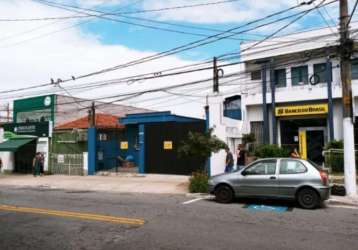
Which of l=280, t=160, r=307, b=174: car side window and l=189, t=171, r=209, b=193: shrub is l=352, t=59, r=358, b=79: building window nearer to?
l=189, t=171, r=209, b=193: shrub

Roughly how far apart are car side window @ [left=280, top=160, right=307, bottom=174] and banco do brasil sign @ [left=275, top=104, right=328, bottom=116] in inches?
534

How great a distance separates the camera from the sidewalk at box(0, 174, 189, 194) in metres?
18.7

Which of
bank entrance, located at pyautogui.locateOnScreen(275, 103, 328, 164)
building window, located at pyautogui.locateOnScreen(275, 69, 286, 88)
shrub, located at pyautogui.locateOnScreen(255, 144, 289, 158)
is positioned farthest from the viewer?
building window, located at pyautogui.locateOnScreen(275, 69, 286, 88)

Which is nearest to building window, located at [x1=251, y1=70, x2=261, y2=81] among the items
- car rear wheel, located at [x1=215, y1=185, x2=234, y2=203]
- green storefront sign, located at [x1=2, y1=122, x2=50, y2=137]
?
green storefront sign, located at [x1=2, y1=122, x2=50, y2=137]

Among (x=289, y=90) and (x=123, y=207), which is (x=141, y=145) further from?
(x=123, y=207)

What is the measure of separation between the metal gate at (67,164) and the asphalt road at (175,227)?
13.5 metres

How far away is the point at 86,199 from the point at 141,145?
32.7 ft

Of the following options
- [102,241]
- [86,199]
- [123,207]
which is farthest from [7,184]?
[102,241]

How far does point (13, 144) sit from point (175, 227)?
2352 cm

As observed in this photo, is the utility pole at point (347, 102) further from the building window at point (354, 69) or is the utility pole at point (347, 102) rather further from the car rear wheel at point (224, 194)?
the building window at point (354, 69)

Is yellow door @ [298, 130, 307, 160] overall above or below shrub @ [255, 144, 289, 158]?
above

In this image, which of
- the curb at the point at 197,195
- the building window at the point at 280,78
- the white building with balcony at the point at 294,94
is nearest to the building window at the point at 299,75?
the white building with balcony at the point at 294,94

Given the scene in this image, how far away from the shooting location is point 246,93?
2858 centimetres

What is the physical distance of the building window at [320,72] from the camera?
2611 cm
